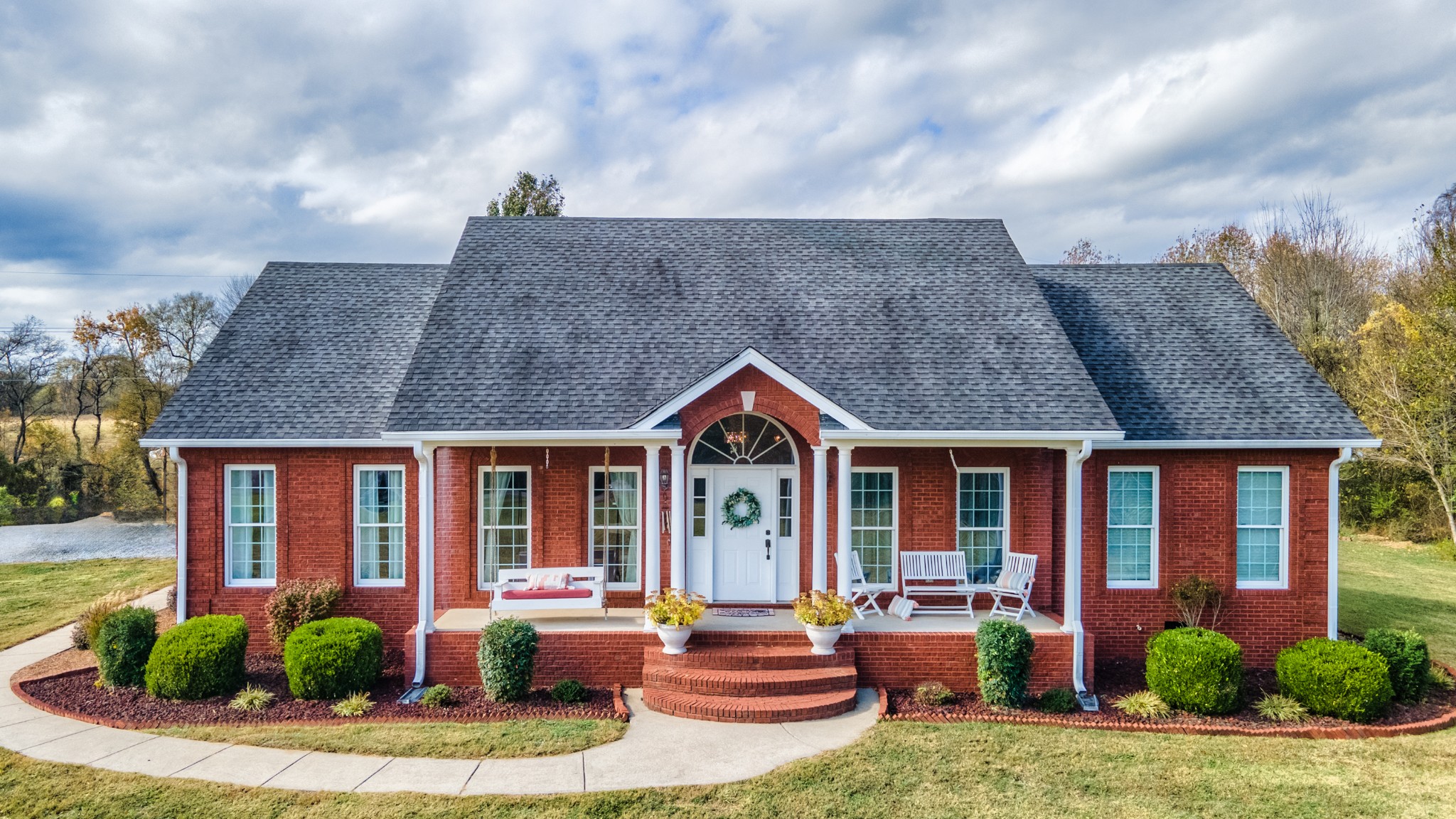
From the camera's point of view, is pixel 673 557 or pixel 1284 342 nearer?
pixel 673 557

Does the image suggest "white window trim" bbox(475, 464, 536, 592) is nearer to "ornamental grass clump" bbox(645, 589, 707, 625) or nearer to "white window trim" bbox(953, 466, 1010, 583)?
"ornamental grass clump" bbox(645, 589, 707, 625)

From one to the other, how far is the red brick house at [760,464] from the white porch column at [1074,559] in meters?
0.04

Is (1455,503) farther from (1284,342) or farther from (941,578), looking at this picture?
(941,578)

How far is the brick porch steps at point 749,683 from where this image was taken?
9.31 meters

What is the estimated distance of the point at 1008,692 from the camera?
971 cm

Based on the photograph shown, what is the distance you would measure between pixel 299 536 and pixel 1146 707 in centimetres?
1240

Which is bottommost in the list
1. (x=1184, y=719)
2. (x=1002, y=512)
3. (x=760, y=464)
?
(x=1184, y=719)

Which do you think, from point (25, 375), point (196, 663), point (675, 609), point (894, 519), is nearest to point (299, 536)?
point (196, 663)

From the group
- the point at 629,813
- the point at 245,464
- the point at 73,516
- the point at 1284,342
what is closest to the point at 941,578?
the point at 629,813

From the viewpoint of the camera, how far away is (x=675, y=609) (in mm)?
10172

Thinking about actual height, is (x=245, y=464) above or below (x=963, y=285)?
below

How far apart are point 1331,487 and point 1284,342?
2998 mm

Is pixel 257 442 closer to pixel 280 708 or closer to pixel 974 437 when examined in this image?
pixel 280 708

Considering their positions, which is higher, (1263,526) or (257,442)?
(257,442)
